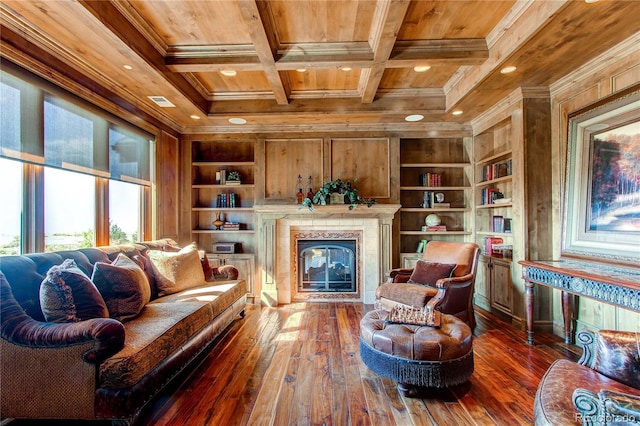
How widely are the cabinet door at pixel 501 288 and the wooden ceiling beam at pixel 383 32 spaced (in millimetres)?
2636

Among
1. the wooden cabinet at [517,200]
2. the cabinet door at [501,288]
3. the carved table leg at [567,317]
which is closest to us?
the carved table leg at [567,317]

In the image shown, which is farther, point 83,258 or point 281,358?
point 281,358

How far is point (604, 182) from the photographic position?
2.67 metres

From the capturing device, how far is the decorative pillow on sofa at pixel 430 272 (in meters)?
3.36

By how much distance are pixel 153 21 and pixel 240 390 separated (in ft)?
9.49

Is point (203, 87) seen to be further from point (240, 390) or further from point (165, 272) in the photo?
point (240, 390)

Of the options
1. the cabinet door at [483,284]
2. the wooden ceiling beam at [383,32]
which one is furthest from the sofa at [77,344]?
the cabinet door at [483,284]

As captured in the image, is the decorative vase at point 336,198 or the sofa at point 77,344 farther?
the decorative vase at point 336,198

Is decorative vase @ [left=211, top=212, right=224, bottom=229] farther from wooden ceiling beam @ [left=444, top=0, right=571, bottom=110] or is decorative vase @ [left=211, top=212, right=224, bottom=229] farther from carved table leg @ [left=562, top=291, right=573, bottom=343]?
carved table leg @ [left=562, top=291, right=573, bottom=343]

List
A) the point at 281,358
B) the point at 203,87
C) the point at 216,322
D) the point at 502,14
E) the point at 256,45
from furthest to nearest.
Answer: the point at 203,87, the point at 216,322, the point at 281,358, the point at 256,45, the point at 502,14

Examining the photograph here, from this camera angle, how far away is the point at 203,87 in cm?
373

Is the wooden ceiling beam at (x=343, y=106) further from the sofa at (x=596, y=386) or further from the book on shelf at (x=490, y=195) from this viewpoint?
the sofa at (x=596, y=386)

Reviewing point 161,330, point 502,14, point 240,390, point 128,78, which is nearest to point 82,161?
point 128,78

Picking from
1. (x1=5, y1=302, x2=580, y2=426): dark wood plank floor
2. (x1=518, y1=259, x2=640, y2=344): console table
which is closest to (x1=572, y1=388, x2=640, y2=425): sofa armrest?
(x1=5, y1=302, x2=580, y2=426): dark wood plank floor
